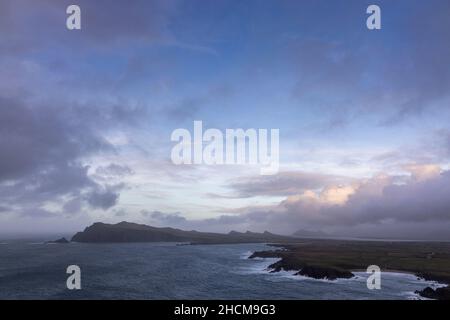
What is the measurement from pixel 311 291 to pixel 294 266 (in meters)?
28.5

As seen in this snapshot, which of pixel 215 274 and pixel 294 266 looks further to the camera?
pixel 294 266

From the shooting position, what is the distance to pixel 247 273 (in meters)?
74.2
